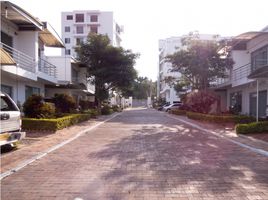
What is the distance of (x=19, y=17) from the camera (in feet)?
63.4

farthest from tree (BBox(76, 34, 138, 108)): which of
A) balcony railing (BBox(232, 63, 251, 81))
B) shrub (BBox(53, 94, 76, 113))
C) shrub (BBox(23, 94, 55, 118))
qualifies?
shrub (BBox(23, 94, 55, 118))

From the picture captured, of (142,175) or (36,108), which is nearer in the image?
(142,175)

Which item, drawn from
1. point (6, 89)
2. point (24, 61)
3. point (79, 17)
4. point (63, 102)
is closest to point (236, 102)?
point (63, 102)

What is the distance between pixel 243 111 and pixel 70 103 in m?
14.7

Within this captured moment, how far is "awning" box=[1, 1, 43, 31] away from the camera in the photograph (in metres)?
16.8

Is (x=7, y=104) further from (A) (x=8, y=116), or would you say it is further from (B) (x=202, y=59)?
(B) (x=202, y=59)

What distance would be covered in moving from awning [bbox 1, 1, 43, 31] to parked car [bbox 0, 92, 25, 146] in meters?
7.65

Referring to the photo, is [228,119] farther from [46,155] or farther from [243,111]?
[46,155]

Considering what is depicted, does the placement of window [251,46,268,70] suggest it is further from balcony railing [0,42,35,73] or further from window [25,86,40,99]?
window [25,86,40,99]

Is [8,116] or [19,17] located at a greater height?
[19,17]

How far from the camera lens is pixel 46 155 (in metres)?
9.70

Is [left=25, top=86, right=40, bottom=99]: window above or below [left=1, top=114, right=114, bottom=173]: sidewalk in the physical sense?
above

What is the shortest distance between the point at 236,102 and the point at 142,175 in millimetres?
25675

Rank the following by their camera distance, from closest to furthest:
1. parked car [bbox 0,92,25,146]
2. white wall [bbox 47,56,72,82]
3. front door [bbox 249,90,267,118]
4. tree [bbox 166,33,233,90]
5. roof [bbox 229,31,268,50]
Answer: parked car [bbox 0,92,25,146], roof [bbox 229,31,268,50], front door [bbox 249,90,267,118], tree [bbox 166,33,233,90], white wall [bbox 47,56,72,82]
